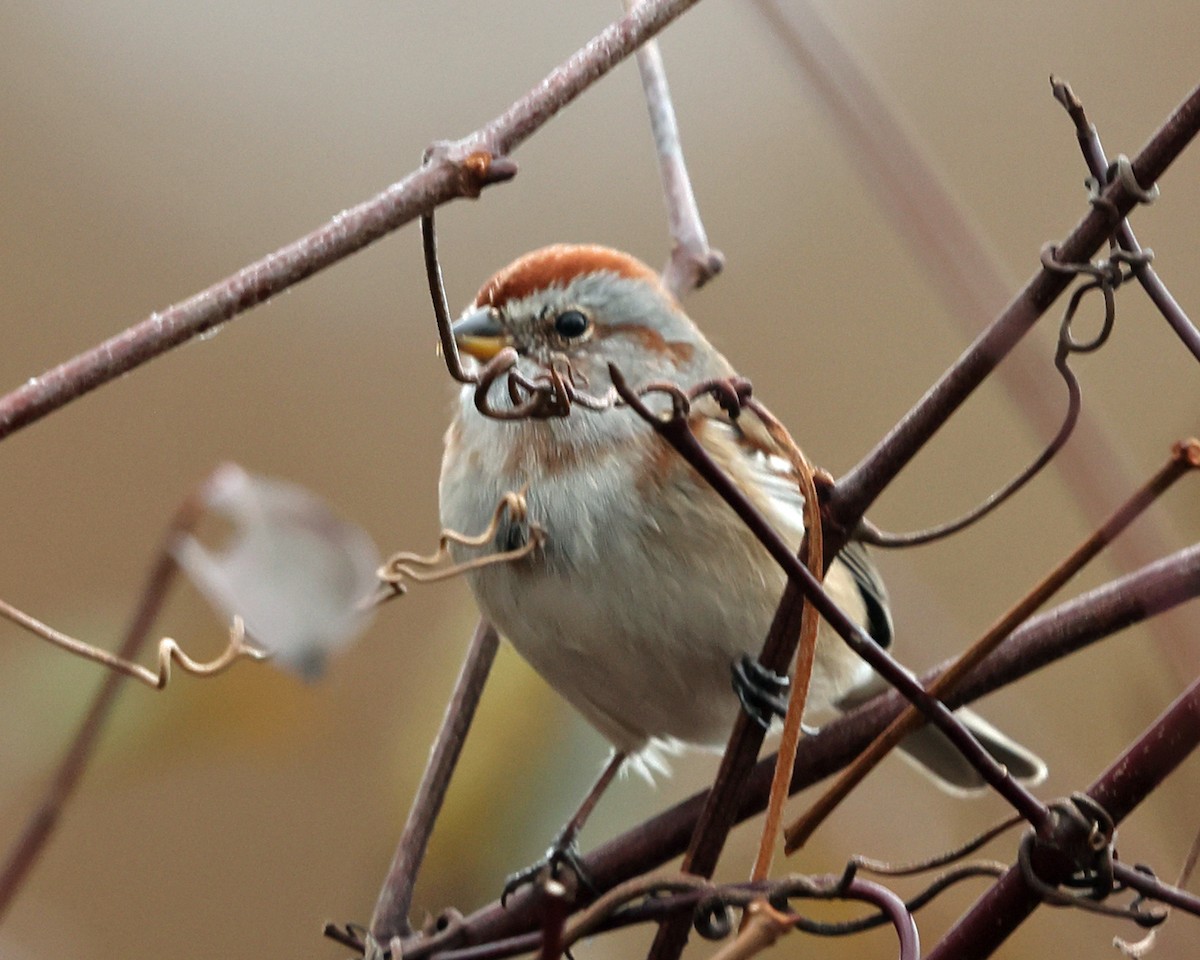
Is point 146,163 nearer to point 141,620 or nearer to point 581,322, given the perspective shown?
point 581,322

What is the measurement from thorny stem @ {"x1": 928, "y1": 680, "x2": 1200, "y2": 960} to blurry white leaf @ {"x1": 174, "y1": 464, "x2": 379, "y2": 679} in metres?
0.44

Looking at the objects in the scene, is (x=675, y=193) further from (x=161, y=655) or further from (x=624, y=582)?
(x=161, y=655)

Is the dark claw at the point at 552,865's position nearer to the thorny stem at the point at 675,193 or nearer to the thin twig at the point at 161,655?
the thin twig at the point at 161,655

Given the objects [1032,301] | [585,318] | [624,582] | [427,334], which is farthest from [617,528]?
[427,334]

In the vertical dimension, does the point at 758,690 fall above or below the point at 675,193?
below

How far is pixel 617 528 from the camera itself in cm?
148

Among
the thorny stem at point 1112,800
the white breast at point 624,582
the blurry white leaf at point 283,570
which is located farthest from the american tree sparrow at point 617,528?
the thorny stem at point 1112,800

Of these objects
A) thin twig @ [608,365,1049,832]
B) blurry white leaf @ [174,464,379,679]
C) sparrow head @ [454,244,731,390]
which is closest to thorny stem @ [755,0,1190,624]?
thin twig @ [608,365,1049,832]

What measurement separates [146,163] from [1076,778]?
3.50m

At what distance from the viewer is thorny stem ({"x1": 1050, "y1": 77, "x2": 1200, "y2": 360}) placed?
76 centimetres

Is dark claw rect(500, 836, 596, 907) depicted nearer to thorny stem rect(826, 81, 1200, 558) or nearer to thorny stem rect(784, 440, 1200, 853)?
thorny stem rect(784, 440, 1200, 853)

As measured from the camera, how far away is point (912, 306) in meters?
3.73

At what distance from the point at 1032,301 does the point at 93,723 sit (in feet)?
2.06

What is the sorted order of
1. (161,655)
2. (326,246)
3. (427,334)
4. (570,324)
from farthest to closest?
(427,334) → (570,324) → (161,655) → (326,246)
